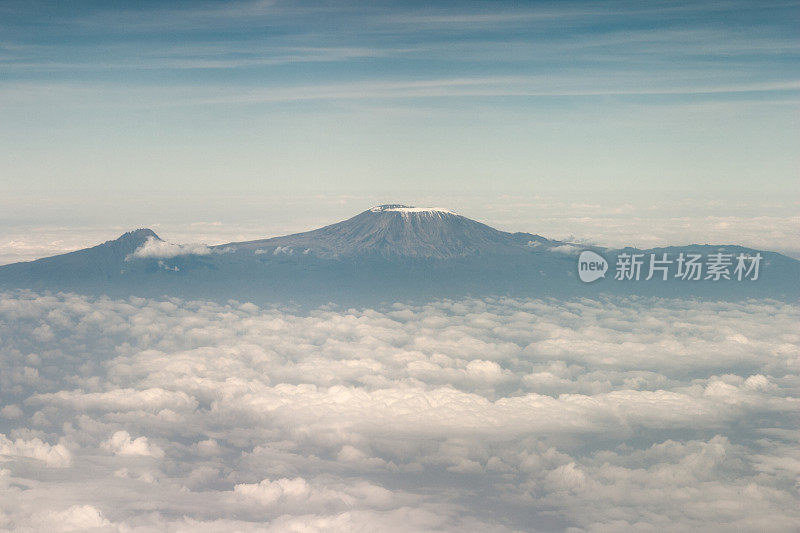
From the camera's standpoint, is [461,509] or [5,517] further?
[461,509]

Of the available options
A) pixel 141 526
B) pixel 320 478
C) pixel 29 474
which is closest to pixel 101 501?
pixel 141 526

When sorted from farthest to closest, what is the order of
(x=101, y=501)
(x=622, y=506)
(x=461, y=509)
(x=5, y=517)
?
(x=461, y=509) → (x=622, y=506) → (x=101, y=501) → (x=5, y=517)

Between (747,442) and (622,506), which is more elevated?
(747,442)


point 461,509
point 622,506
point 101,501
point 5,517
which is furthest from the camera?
point 461,509

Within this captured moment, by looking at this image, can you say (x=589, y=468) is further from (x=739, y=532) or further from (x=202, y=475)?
(x=202, y=475)

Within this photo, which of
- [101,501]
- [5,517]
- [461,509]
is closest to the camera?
[5,517]

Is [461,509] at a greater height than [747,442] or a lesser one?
lesser

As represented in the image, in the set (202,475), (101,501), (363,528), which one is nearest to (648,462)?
(363,528)

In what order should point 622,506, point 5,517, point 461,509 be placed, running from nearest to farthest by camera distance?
point 5,517 < point 622,506 < point 461,509

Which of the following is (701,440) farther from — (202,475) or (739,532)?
(202,475)
